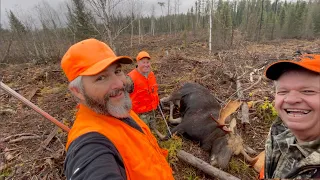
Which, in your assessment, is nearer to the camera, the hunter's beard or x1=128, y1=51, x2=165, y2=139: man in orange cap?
the hunter's beard

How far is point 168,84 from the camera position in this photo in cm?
940

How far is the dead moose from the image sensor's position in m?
4.96

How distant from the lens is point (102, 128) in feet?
5.63

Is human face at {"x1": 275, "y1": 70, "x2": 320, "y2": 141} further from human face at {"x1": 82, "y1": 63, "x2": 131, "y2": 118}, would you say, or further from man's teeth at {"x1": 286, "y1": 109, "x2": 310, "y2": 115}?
human face at {"x1": 82, "y1": 63, "x2": 131, "y2": 118}

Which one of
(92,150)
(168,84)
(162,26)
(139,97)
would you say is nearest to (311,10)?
(162,26)

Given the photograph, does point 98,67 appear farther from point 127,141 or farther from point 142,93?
point 142,93

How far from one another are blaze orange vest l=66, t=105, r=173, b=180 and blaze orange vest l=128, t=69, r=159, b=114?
351cm

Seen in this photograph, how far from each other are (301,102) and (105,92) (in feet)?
5.09

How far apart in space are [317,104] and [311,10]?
62.9m

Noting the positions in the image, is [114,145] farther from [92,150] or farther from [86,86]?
[86,86]

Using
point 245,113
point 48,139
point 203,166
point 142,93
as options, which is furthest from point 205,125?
point 48,139

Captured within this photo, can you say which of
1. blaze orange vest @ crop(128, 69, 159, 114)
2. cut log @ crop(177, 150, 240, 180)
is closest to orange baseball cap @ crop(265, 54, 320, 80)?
cut log @ crop(177, 150, 240, 180)

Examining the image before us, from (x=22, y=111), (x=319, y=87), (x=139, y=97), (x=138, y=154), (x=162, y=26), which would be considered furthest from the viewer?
(x=162, y=26)

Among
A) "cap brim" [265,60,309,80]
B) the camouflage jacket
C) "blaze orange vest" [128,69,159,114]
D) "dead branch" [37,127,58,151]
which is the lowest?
"dead branch" [37,127,58,151]
